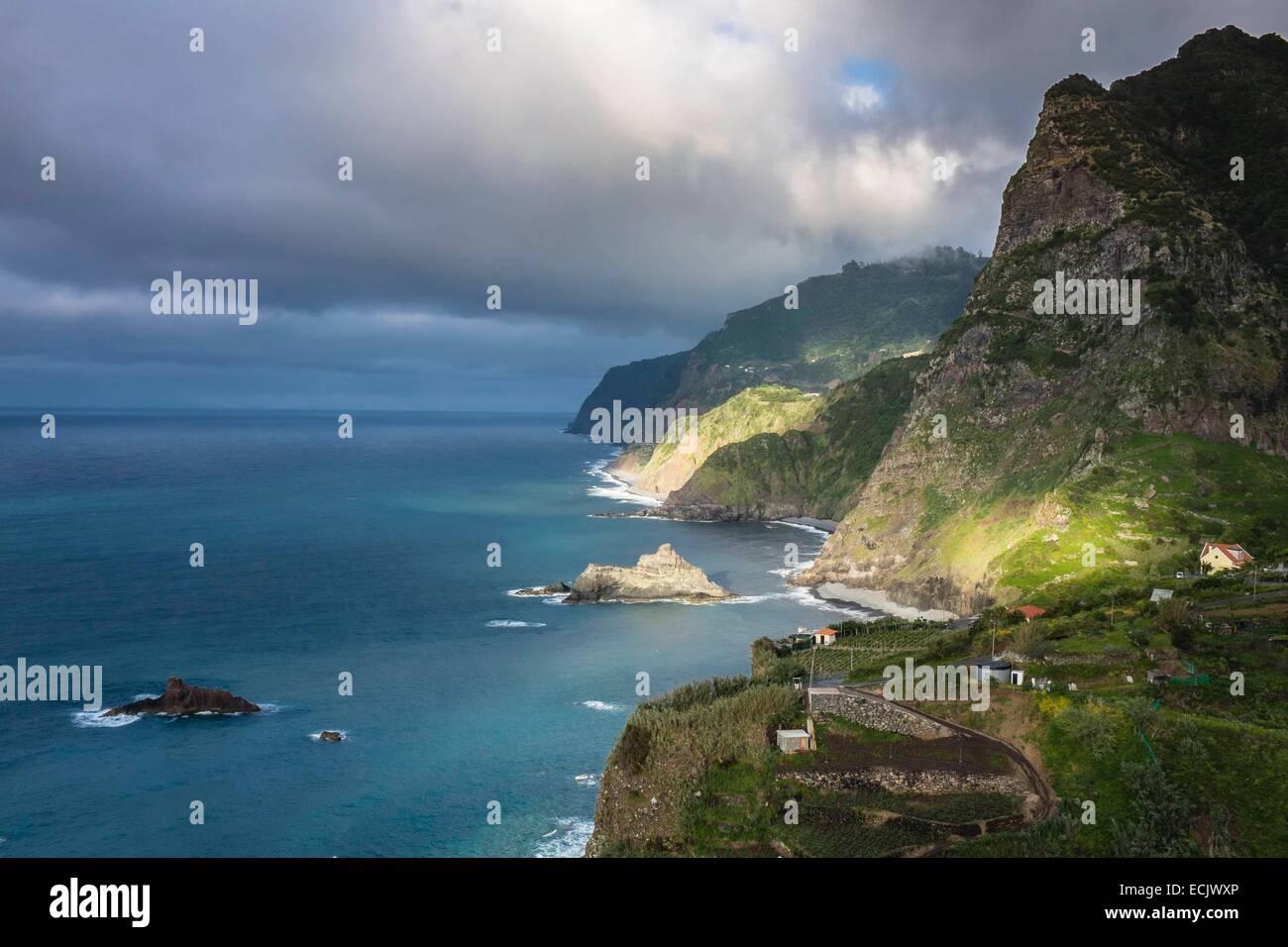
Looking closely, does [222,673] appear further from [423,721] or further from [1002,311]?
[1002,311]

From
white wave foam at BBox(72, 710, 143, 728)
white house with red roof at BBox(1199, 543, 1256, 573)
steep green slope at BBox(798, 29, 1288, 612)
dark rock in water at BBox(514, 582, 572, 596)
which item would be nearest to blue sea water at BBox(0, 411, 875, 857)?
white wave foam at BBox(72, 710, 143, 728)

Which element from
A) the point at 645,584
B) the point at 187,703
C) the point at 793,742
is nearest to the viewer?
the point at 793,742

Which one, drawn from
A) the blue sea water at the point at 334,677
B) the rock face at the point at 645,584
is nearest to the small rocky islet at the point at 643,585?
the rock face at the point at 645,584

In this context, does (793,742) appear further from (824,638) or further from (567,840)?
(824,638)

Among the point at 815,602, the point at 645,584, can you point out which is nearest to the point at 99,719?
the point at 645,584

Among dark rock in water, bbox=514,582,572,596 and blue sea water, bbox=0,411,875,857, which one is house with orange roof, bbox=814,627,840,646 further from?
dark rock in water, bbox=514,582,572,596

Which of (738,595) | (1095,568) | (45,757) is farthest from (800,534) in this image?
(45,757)
